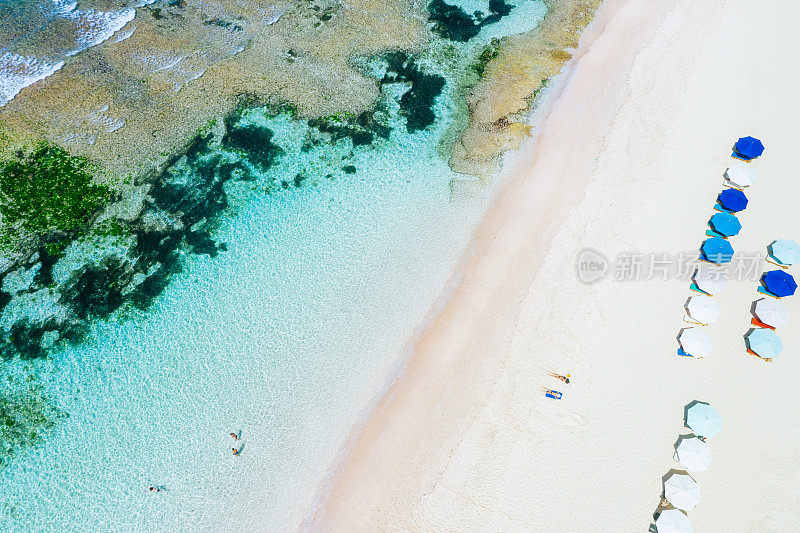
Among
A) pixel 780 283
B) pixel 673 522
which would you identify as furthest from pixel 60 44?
pixel 780 283

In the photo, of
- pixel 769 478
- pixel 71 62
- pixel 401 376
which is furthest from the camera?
pixel 71 62

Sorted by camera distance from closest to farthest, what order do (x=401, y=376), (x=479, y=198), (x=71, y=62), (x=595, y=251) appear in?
1. (x=401, y=376)
2. (x=595, y=251)
3. (x=479, y=198)
4. (x=71, y=62)

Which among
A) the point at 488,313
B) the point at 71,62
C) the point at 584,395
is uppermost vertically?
the point at 71,62

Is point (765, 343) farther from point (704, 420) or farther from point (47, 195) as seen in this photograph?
point (47, 195)

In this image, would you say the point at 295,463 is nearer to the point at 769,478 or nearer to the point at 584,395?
the point at 584,395

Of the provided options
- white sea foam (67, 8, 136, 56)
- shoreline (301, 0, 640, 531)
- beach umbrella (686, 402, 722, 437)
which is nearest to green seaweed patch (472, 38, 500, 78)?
shoreline (301, 0, 640, 531)

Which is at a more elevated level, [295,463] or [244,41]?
[244,41]

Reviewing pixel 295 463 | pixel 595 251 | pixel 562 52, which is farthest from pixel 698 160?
pixel 295 463

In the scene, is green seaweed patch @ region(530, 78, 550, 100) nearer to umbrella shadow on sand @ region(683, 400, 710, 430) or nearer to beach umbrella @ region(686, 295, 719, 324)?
beach umbrella @ region(686, 295, 719, 324)
